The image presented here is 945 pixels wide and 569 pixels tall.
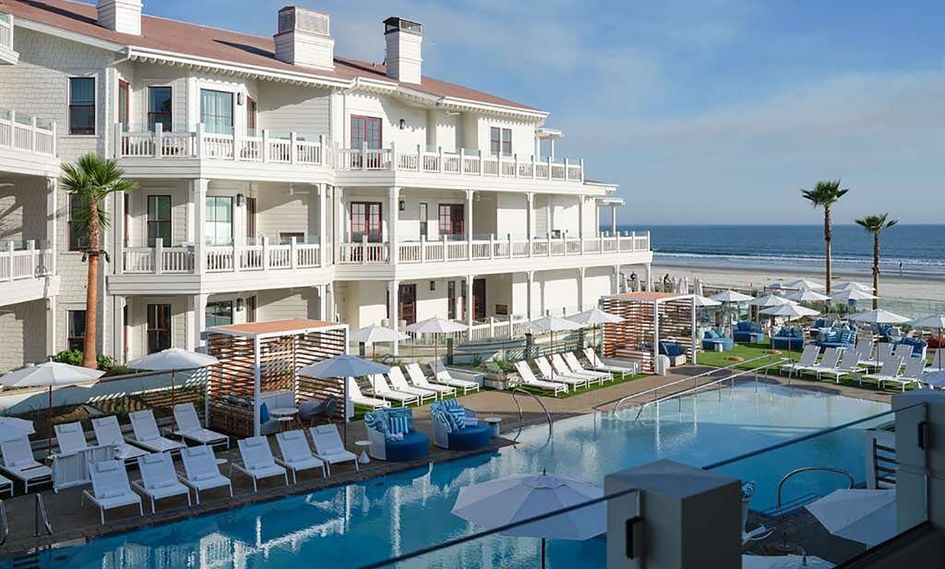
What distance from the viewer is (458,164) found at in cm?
3272

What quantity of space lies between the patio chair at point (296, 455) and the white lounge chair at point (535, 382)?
9947mm

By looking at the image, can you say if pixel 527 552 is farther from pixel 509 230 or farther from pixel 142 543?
pixel 509 230

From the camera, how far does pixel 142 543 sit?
45.7ft

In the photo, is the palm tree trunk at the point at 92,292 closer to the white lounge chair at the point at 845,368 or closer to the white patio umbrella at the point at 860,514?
the white patio umbrella at the point at 860,514

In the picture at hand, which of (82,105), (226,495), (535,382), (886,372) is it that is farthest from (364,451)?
(886,372)

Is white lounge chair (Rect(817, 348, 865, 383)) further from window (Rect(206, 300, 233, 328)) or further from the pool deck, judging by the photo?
window (Rect(206, 300, 233, 328))

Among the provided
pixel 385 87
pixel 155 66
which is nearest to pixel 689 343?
pixel 385 87

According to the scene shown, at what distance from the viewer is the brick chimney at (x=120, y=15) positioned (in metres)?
26.8

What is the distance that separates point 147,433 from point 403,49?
2145cm

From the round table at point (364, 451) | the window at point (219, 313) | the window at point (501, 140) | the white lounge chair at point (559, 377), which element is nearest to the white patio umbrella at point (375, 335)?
the white lounge chair at point (559, 377)

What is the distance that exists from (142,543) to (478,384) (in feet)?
47.4

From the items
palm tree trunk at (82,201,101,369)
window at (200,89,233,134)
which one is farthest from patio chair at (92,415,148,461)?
window at (200,89,233,134)

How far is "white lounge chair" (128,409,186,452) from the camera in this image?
1832cm

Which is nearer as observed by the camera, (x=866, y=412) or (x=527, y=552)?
(x=527, y=552)
